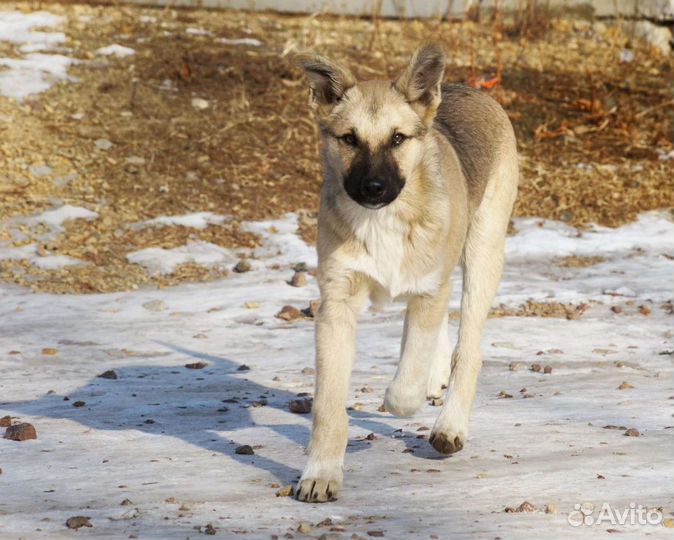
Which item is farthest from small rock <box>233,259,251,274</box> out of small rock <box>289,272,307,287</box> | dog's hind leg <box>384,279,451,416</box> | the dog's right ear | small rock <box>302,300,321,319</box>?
dog's hind leg <box>384,279,451,416</box>

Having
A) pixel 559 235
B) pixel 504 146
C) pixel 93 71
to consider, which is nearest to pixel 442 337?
pixel 504 146

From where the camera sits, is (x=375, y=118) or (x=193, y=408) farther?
(x=193, y=408)

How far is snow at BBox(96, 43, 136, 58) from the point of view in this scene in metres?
12.1

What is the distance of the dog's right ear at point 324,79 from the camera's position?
16.8 ft

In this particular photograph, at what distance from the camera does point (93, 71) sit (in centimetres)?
1170

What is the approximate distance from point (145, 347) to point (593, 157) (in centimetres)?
556

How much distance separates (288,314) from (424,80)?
2.78 m

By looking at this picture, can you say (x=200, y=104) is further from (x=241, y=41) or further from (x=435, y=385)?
(x=435, y=385)

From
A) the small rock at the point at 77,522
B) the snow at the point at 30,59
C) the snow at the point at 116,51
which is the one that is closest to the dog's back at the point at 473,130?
the small rock at the point at 77,522

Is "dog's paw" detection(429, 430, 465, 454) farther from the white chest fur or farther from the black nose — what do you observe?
the black nose

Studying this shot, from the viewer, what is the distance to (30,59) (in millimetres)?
11828

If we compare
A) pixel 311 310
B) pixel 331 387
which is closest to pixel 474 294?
pixel 331 387

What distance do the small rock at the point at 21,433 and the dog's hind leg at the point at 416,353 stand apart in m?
1.52

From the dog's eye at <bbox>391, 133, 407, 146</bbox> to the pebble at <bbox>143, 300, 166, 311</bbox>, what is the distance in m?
3.24
